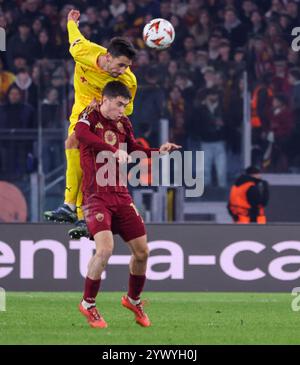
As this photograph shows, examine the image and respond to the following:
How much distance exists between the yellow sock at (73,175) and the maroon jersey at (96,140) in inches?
43.3

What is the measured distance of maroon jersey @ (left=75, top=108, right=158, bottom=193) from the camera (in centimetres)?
968

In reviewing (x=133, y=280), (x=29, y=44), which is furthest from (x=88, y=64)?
(x=29, y=44)

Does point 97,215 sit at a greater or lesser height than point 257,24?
lesser

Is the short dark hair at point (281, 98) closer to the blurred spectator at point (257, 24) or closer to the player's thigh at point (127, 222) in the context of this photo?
the blurred spectator at point (257, 24)

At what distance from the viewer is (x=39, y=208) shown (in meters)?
15.6

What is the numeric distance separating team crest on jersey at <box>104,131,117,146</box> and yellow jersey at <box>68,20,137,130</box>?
2.49 ft

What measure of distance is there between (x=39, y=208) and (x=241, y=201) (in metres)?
2.86

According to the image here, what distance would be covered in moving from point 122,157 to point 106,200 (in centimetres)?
64

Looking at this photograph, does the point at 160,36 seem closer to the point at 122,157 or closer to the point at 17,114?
the point at 122,157

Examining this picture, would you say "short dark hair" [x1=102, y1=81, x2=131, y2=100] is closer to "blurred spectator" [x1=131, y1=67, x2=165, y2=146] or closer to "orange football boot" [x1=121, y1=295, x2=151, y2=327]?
"orange football boot" [x1=121, y1=295, x2=151, y2=327]

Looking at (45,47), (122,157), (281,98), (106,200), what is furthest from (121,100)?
(45,47)

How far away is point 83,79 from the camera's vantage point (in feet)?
35.9

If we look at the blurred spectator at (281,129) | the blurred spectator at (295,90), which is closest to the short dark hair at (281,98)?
the blurred spectator at (281,129)

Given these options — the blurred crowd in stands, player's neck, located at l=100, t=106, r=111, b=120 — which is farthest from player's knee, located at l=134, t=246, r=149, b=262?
the blurred crowd in stands
